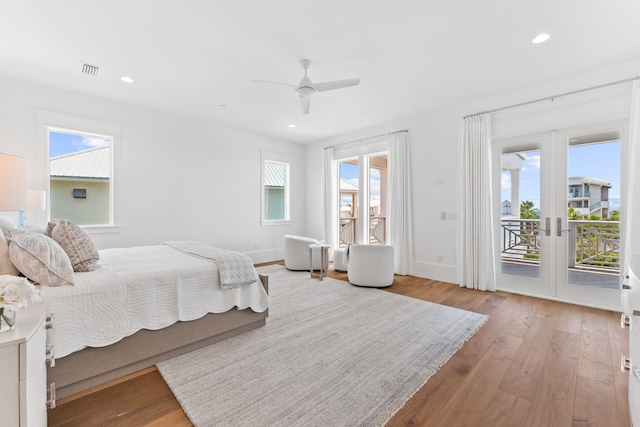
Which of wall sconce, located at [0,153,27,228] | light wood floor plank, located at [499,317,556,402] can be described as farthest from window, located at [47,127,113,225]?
light wood floor plank, located at [499,317,556,402]

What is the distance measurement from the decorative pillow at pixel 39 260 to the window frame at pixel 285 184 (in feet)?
14.3

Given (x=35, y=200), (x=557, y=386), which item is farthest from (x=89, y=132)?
(x=557, y=386)

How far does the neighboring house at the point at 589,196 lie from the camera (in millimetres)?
3342

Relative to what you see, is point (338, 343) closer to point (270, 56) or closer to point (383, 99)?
point (270, 56)

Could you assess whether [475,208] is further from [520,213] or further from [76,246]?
[76,246]

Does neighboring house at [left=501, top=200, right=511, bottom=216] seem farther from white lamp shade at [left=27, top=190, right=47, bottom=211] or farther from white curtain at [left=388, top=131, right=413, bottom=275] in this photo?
white lamp shade at [left=27, top=190, right=47, bottom=211]

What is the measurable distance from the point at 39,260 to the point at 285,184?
525 centimetres

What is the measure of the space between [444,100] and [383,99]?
0.93 m

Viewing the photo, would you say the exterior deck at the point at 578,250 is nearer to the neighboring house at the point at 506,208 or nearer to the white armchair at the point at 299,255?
the neighboring house at the point at 506,208

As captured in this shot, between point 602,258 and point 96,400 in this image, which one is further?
point 602,258

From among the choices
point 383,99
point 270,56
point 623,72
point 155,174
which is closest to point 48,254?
point 270,56

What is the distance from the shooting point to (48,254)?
176cm

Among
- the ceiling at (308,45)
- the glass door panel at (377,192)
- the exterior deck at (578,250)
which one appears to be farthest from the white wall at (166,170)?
the exterior deck at (578,250)

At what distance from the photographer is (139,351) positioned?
2.02 meters
